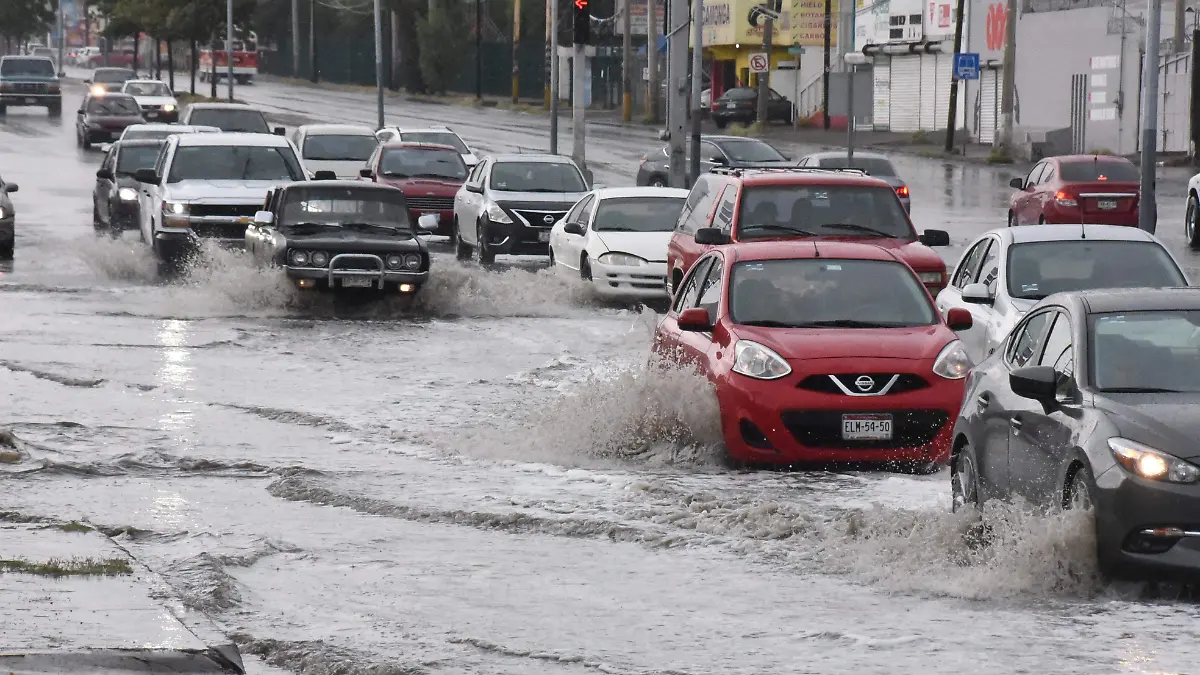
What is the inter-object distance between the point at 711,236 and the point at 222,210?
9.39 meters

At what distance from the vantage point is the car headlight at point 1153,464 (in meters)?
8.21

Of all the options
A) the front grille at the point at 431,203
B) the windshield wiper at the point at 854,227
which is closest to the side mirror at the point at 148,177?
the front grille at the point at 431,203

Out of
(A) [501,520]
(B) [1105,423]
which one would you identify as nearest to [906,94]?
(A) [501,520]

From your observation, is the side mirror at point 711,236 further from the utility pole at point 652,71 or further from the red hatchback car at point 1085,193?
the utility pole at point 652,71

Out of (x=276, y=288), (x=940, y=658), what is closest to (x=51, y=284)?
(x=276, y=288)

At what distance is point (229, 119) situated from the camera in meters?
48.1

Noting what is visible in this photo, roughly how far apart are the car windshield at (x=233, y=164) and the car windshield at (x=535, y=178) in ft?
12.3

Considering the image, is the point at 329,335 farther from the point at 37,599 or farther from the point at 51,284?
the point at 37,599

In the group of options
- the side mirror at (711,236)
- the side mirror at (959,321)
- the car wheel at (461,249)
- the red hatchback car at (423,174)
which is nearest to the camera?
the side mirror at (959,321)

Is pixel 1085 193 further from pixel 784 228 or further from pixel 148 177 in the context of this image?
pixel 784 228

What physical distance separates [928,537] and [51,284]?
1805 centimetres

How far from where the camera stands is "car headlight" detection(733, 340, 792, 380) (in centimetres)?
1230

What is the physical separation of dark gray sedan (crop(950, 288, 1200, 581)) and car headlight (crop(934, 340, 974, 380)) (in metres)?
1.89

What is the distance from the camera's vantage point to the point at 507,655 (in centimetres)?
776
